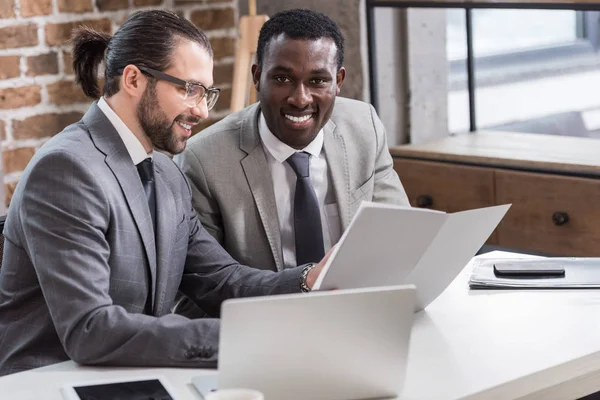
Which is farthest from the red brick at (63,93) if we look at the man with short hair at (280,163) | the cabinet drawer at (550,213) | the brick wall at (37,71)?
the cabinet drawer at (550,213)

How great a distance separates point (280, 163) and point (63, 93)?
2.76 ft

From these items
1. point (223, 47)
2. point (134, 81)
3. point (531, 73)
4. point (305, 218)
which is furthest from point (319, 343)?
point (531, 73)

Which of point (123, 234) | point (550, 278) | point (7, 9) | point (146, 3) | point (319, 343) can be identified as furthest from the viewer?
point (146, 3)

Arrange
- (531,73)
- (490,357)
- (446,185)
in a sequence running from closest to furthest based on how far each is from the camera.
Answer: (490,357), (446,185), (531,73)

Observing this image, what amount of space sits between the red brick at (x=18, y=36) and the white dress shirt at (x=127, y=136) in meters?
0.95

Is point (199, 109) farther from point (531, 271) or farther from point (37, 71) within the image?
point (37, 71)

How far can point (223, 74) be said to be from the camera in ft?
10.9

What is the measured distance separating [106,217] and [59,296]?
0.60ft

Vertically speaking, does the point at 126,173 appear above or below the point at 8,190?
above

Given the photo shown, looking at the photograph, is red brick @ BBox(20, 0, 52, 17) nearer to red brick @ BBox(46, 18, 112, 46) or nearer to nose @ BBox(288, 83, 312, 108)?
red brick @ BBox(46, 18, 112, 46)

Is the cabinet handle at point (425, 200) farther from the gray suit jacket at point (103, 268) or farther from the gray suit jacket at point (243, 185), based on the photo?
the gray suit jacket at point (103, 268)

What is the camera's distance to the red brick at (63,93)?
2930 mm

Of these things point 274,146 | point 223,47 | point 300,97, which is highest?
point 223,47

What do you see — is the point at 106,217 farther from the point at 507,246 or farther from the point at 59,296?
the point at 507,246
